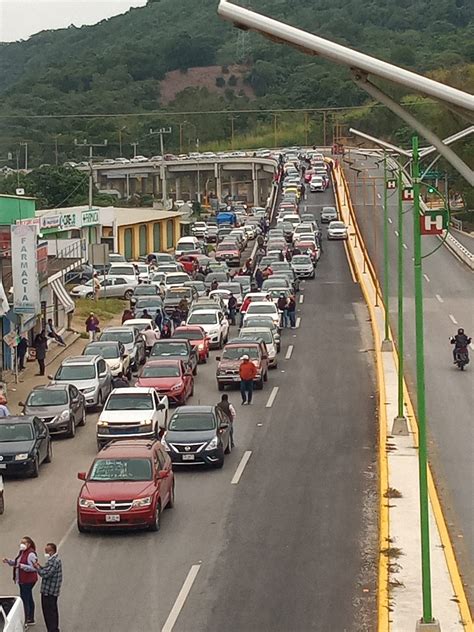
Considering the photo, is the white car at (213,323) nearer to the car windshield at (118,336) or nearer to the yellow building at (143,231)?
the car windshield at (118,336)

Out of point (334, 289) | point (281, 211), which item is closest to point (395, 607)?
point (334, 289)

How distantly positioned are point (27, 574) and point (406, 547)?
629cm

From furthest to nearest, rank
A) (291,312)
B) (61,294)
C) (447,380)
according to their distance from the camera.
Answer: (291,312), (61,294), (447,380)

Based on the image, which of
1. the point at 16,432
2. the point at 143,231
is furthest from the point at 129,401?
the point at 143,231

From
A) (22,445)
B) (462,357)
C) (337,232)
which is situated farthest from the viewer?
(337,232)

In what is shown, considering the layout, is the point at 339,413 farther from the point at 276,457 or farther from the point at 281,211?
the point at 281,211

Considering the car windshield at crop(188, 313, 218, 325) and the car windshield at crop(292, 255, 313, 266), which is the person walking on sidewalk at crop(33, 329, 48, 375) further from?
the car windshield at crop(292, 255, 313, 266)

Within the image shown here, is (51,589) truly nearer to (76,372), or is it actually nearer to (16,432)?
(16,432)

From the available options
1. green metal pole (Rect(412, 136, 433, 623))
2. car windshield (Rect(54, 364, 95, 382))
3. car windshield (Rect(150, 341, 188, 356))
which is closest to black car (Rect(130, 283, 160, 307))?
car windshield (Rect(150, 341, 188, 356))

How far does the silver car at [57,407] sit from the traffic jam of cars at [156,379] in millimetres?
28

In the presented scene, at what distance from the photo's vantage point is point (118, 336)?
137 feet

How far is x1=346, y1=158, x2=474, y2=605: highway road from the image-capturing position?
883 inches

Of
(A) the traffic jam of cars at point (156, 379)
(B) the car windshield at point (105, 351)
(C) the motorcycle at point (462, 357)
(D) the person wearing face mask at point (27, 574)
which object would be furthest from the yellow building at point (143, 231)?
(D) the person wearing face mask at point (27, 574)

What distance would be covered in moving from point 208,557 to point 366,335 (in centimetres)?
2942
